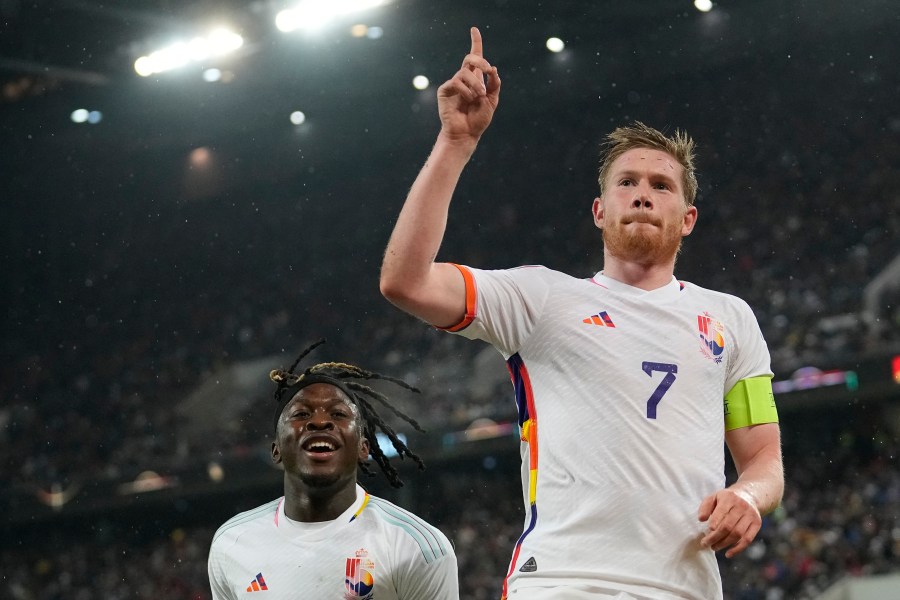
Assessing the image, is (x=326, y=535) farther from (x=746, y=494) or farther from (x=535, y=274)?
(x=746, y=494)

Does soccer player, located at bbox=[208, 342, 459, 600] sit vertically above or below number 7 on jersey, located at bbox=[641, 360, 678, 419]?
below

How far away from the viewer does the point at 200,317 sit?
24.6 meters

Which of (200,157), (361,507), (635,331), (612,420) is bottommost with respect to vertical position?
(361,507)

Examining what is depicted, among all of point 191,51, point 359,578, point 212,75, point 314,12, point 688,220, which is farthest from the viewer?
point 212,75

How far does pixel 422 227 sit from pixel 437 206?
0.20 feet

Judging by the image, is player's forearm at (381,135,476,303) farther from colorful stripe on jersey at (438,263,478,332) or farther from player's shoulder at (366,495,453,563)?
player's shoulder at (366,495,453,563)

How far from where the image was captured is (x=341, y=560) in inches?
149

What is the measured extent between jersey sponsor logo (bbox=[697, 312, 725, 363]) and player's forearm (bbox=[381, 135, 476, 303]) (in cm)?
79

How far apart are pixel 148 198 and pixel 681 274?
12.2 m

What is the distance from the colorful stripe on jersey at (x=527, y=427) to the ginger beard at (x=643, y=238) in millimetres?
408

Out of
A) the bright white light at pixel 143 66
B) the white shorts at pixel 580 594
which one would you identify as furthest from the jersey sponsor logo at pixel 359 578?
the bright white light at pixel 143 66

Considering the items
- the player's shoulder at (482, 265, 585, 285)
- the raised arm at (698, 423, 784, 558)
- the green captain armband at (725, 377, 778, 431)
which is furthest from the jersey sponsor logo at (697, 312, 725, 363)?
the player's shoulder at (482, 265, 585, 285)

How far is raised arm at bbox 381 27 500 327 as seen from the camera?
2471 mm

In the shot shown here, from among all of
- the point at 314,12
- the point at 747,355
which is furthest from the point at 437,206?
the point at 314,12
